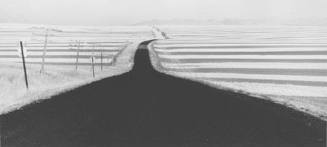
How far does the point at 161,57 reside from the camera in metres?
52.2

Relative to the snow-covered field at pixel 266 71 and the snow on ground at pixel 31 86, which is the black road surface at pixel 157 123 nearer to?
the snow on ground at pixel 31 86

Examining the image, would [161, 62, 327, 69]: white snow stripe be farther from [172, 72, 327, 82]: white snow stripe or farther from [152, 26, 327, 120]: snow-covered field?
[172, 72, 327, 82]: white snow stripe

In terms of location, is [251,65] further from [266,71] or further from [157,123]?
[157,123]

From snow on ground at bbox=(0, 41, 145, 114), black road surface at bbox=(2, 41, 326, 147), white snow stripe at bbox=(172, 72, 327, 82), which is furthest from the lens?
white snow stripe at bbox=(172, 72, 327, 82)

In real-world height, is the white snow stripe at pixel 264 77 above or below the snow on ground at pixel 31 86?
below

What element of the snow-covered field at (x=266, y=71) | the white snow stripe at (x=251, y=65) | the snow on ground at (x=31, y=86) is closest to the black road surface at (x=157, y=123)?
the snow on ground at (x=31, y=86)

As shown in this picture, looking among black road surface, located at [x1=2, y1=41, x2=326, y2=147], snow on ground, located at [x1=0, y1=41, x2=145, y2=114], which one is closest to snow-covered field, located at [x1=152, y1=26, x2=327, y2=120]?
black road surface, located at [x1=2, y1=41, x2=326, y2=147]

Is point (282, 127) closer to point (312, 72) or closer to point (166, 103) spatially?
point (166, 103)

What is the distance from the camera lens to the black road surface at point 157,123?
479 inches

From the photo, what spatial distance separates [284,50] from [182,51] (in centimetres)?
1235

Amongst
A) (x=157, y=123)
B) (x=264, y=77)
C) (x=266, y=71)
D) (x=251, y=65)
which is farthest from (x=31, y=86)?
(x=251, y=65)

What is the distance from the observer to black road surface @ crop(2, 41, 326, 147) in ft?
39.9

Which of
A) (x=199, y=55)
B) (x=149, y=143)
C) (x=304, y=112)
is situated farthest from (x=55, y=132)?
(x=199, y=55)

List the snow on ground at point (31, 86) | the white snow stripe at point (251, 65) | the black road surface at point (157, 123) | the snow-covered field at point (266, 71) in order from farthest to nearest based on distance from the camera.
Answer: the white snow stripe at point (251, 65)
the snow-covered field at point (266, 71)
the snow on ground at point (31, 86)
the black road surface at point (157, 123)
